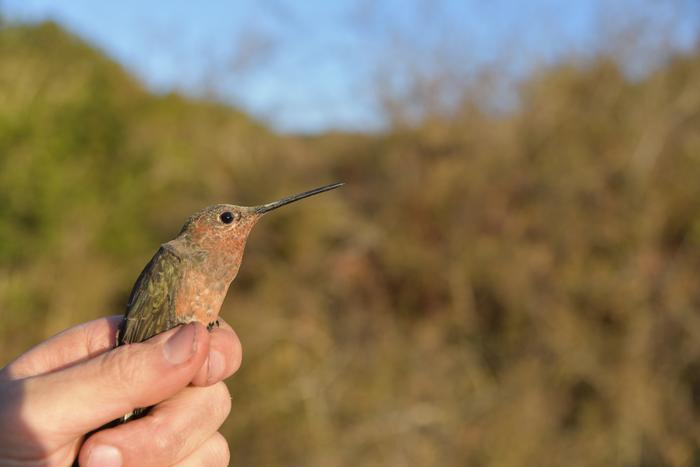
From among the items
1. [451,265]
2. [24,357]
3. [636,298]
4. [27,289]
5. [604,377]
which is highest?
[27,289]

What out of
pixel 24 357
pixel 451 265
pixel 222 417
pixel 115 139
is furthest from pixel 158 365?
pixel 115 139

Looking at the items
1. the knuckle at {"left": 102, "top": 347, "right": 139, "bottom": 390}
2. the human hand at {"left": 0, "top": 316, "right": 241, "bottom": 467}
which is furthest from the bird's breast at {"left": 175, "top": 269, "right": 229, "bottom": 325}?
the knuckle at {"left": 102, "top": 347, "right": 139, "bottom": 390}

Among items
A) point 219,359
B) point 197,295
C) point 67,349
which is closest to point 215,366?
point 219,359

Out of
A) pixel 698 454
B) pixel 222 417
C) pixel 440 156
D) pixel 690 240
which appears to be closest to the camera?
pixel 222 417

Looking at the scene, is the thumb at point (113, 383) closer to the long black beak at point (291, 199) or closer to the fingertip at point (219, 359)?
the fingertip at point (219, 359)

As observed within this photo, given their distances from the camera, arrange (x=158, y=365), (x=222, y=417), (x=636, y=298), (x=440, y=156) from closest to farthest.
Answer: (x=158, y=365), (x=222, y=417), (x=636, y=298), (x=440, y=156)

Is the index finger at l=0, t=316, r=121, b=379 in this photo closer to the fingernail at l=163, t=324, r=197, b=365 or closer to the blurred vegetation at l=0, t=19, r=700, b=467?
the fingernail at l=163, t=324, r=197, b=365

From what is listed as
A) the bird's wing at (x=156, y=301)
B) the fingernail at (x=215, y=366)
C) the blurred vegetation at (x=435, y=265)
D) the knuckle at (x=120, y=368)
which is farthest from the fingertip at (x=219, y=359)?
the blurred vegetation at (x=435, y=265)

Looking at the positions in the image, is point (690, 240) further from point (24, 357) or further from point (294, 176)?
point (24, 357)

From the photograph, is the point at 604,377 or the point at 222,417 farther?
the point at 604,377

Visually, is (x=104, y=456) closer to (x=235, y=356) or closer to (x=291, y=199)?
(x=235, y=356)
